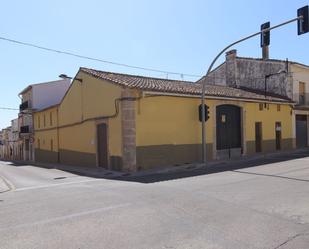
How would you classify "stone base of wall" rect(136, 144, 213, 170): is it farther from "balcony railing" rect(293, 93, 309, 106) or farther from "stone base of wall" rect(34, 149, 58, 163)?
"stone base of wall" rect(34, 149, 58, 163)

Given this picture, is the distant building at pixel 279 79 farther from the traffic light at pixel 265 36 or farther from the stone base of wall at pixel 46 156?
the traffic light at pixel 265 36

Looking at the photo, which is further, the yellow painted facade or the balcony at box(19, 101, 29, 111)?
the balcony at box(19, 101, 29, 111)

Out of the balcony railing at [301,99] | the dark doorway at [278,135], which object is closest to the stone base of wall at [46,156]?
the dark doorway at [278,135]

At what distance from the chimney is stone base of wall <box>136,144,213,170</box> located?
14.7 meters

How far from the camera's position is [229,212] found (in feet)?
27.6

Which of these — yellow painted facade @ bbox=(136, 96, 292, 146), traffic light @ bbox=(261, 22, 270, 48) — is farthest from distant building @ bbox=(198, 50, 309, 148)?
traffic light @ bbox=(261, 22, 270, 48)

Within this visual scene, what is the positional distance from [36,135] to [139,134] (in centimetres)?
2545

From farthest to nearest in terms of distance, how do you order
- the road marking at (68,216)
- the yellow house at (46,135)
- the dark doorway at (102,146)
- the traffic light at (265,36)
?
1. the yellow house at (46,135)
2. the dark doorway at (102,146)
3. the traffic light at (265,36)
4. the road marking at (68,216)

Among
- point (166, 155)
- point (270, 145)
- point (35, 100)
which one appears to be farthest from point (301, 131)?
point (35, 100)

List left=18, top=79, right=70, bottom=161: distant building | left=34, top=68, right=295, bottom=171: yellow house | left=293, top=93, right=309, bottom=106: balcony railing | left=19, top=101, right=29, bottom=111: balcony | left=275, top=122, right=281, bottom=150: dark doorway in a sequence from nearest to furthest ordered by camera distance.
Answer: left=34, top=68, right=295, bottom=171: yellow house → left=275, top=122, right=281, bottom=150: dark doorway → left=293, top=93, right=309, bottom=106: balcony railing → left=18, top=79, right=70, bottom=161: distant building → left=19, top=101, right=29, bottom=111: balcony

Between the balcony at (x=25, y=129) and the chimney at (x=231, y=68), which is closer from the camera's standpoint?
the chimney at (x=231, y=68)

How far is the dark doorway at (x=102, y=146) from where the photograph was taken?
23.0 meters

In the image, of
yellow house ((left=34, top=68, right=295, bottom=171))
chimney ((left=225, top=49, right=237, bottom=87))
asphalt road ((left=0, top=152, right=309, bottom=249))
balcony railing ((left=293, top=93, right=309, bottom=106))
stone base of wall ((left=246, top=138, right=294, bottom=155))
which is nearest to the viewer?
asphalt road ((left=0, top=152, right=309, bottom=249))

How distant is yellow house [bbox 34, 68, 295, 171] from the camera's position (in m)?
20.7
